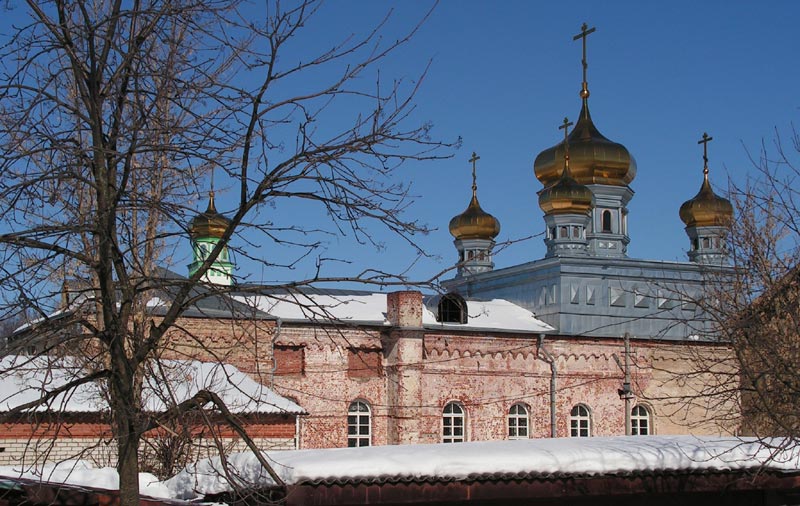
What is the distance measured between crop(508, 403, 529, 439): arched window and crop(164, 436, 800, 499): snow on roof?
1825 centimetres

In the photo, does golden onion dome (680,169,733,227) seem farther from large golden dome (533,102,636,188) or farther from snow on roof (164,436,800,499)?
snow on roof (164,436,800,499)

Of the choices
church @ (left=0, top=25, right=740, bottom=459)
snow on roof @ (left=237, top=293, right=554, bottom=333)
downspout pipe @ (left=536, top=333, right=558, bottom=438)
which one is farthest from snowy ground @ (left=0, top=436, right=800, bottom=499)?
downspout pipe @ (left=536, top=333, right=558, bottom=438)

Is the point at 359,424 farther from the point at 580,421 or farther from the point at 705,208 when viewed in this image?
the point at 705,208

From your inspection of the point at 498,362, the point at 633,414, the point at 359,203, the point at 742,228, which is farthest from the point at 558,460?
the point at 633,414

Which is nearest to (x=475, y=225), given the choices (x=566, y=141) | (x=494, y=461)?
(x=566, y=141)

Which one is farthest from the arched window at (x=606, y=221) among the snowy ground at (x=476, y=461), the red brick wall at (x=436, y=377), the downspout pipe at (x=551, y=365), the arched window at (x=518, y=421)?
the snowy ground at (x=476, y=461)

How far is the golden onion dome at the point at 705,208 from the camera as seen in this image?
128 ft

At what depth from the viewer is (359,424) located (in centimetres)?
2727

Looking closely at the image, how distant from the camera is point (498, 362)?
29.1 m

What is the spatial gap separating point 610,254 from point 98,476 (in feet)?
92.8

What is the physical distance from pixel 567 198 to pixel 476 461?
26626 mm

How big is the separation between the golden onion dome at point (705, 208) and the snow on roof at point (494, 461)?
29.3 m

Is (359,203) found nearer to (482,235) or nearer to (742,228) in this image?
(742,228)

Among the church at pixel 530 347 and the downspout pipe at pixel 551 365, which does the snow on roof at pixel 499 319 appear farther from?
the downspout pipe at pixel 551 365
